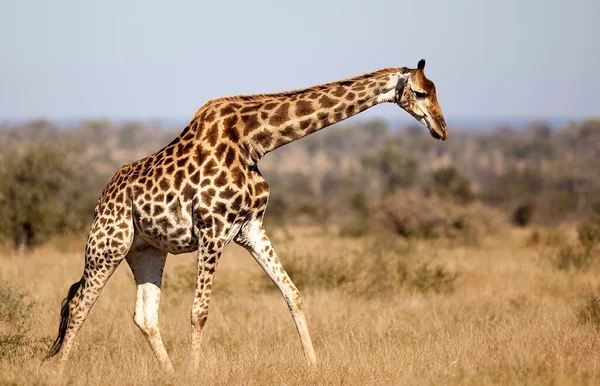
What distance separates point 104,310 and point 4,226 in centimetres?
790

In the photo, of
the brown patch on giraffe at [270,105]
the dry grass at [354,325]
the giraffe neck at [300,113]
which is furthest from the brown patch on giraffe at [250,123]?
the dry grass at [354,325]

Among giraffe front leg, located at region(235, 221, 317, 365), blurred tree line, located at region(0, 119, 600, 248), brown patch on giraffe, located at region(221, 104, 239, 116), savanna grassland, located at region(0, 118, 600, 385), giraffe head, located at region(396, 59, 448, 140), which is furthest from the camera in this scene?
blurred tree line, located at region(0, 119, 600, 248)

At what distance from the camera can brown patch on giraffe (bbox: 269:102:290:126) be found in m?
7.42

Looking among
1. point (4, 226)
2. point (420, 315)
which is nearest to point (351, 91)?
point (420, 315)

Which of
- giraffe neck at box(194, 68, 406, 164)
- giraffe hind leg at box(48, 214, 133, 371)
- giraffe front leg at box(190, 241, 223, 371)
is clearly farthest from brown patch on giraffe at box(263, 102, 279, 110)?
giraffe hind leg at box(48, 214, 133, 371)

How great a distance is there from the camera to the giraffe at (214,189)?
23.5 feet

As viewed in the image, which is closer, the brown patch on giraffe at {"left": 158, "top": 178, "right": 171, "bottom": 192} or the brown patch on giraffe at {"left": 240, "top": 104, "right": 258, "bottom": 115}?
the brown patch on giraffe at {"left": 158, "top": 178, "right": 171, "bottom": 192}

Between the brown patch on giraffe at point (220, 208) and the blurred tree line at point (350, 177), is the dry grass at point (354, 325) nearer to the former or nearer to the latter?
the brown patch on giraffe at point (220, 208)

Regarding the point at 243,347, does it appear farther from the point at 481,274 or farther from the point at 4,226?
the point at 4,226

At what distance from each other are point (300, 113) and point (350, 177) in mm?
38714

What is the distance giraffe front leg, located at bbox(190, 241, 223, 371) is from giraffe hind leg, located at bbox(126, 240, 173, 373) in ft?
1.80

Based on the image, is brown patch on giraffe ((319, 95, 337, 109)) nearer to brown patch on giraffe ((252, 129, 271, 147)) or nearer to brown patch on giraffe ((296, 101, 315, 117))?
brown patch on giraffe ((296, 101, 315, 117))

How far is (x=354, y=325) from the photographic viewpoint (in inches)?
357

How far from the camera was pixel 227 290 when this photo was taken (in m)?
11.4
